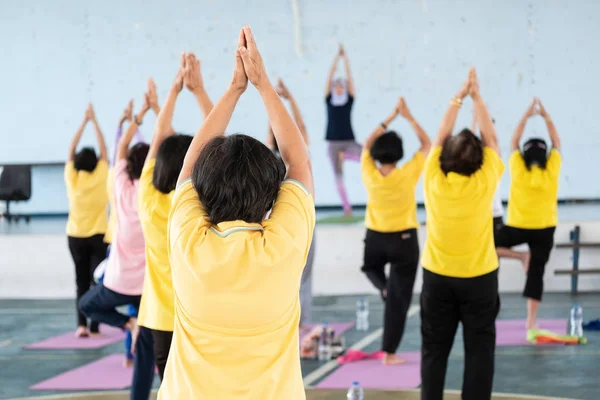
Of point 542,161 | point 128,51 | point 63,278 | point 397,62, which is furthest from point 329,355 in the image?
point 128,51

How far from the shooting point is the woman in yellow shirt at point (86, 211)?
707 cm

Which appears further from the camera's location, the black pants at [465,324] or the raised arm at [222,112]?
the black pants at [465,324]

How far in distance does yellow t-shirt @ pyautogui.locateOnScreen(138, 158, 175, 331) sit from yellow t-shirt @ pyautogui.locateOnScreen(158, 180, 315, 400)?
160 cm

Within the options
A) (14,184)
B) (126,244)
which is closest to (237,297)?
(126,244)

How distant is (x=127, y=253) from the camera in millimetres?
4660

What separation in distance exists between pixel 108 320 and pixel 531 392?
2.48m

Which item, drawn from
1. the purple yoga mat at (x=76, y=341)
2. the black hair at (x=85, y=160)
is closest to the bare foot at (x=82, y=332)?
the purple yoga mat at (x=76, y=341)

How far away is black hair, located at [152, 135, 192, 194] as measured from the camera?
3564 mm

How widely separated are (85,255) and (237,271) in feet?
18.1

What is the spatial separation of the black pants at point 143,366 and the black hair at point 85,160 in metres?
3.27

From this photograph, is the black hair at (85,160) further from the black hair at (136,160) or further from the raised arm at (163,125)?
the raised arm at (163,125)

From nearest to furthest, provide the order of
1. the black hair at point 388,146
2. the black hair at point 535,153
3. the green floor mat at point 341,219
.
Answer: the black hair at point 388,146 → the black hair at point 535,153 → the green floor mat at point 341,219

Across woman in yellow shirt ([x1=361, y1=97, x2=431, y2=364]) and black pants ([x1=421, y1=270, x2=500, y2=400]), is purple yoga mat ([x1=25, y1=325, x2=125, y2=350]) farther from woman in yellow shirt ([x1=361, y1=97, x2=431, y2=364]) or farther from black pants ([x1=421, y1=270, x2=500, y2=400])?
black pants ([x1=421, y1=270, x2=500, y2=400])

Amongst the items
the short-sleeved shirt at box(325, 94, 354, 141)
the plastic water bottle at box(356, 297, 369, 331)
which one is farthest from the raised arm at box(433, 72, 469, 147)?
the short-sleeved shirt at box(325, 94, 354, 141)
